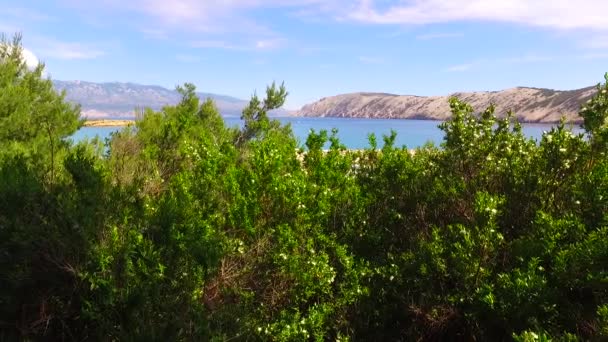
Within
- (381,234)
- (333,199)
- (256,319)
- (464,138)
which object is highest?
(464,138)

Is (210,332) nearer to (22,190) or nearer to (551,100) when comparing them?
(22,190)

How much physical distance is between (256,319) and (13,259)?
391 centimetres

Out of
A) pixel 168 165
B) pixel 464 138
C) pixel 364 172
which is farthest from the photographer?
pixel 168 165

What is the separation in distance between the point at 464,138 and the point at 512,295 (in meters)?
4.24

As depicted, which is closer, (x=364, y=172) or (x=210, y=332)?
(x=210, y=332)

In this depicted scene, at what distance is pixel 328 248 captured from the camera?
9.11 m

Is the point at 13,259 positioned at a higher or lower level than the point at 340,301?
higher

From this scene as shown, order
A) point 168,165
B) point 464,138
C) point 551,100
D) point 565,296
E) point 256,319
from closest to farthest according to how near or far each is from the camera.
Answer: point 565,296, point 256,319, point 464,138, point 168,165, point 551,100

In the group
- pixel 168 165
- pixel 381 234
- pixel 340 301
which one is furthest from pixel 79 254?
pixel 168 165

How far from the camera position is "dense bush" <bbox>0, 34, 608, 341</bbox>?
648 cm

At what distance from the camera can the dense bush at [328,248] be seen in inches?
255

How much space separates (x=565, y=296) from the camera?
619cm

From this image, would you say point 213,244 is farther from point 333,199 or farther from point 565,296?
point 565,296

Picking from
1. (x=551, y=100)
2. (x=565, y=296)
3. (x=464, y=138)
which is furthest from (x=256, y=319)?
(x=551, y=100)
